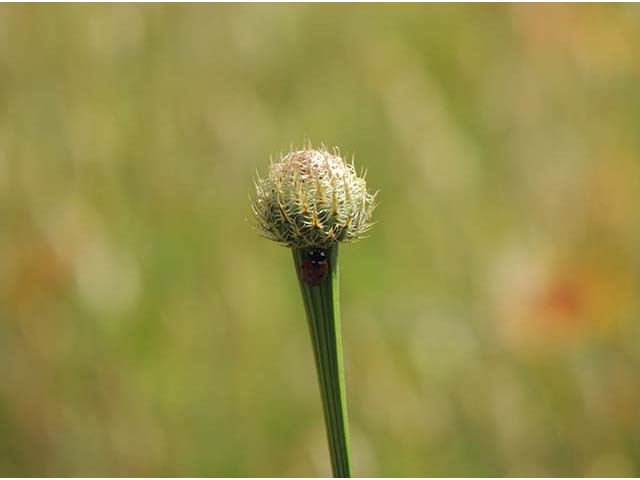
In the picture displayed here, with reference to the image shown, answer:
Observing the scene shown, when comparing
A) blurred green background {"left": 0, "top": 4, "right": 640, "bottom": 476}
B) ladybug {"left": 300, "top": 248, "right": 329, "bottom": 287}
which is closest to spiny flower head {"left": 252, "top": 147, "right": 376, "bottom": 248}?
ladybug {"left": 300, "top": 248, "right": 329, "bottom": 287}

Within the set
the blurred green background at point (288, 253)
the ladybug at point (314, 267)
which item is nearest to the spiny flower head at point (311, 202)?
the ladybug at point (314, 267)

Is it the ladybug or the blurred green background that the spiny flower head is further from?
the blurred green background

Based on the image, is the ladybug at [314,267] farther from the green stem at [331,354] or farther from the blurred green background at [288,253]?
the blurred green background at [288,253]

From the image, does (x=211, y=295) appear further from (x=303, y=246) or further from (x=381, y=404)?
(x=303, y=246)

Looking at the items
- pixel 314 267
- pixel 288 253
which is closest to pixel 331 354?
pixel 314 267

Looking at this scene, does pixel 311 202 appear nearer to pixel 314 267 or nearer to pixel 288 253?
pixel 314 267
